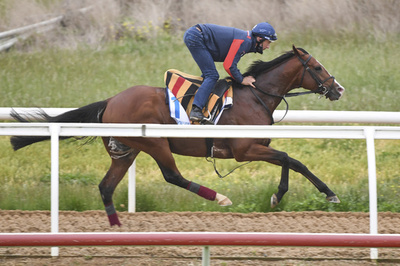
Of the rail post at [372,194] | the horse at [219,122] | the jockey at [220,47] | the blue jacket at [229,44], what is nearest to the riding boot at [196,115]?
the jockey at [220,47]

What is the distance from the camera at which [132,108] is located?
5582 mm

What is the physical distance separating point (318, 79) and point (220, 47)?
97 cm

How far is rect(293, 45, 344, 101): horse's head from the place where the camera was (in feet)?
19.2

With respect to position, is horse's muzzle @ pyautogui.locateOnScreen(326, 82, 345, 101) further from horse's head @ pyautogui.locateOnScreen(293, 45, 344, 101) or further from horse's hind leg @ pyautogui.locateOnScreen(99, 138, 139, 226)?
horse's hind leg @ pyautogui.locateOnScreen(99, 138, 139, 226)

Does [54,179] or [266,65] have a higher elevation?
[266,65]

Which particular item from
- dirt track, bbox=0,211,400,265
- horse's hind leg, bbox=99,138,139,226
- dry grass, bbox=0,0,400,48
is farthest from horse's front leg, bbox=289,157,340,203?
dry grass, bbox=0,0,400,48

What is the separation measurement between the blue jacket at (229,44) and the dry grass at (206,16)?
726cm

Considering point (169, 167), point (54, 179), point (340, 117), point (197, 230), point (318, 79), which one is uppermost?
point (318, 79)

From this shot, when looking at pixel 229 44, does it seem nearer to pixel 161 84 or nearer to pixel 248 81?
pixel 248 81

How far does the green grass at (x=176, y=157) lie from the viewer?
6.64m

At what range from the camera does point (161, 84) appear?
34.3 ft

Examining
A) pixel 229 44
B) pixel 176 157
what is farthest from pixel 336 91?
pixel 176 157

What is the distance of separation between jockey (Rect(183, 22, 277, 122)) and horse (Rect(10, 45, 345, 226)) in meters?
0.23

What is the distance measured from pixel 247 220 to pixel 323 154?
2.87 meters
